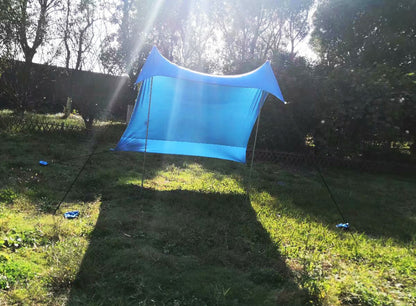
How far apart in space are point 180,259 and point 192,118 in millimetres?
3380

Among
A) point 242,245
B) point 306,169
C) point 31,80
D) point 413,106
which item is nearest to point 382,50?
point 413,106

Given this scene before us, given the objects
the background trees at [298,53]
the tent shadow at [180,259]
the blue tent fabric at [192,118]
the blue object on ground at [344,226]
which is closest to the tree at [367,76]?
the background trees at [298,53]

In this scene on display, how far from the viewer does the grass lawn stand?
222 centimetres

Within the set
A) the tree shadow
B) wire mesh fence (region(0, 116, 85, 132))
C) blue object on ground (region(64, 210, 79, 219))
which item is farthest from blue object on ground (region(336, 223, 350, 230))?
wire mesh fence (region(0, 116, 85, 132))

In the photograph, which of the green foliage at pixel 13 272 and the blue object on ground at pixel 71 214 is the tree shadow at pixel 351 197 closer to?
the blue object on ground at pixel 71 214

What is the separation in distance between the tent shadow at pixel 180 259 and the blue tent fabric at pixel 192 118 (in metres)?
1.70

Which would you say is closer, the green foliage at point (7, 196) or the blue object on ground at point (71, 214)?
the blue object on ground at point (71, 214)

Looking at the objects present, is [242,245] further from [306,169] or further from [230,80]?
[306,169]

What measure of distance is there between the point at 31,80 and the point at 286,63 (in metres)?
8.32

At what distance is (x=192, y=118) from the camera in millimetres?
5625

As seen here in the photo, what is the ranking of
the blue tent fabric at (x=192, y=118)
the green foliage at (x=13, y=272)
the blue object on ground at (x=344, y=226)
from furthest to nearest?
the blue tent fabric at (x=192, y=118), the blue object on ground at (x=344, y=226), the green foliage at (x=13, y=272)

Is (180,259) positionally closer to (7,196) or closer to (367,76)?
(7,196)

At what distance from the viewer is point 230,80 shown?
452cm

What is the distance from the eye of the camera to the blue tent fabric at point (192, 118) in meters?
5.30
